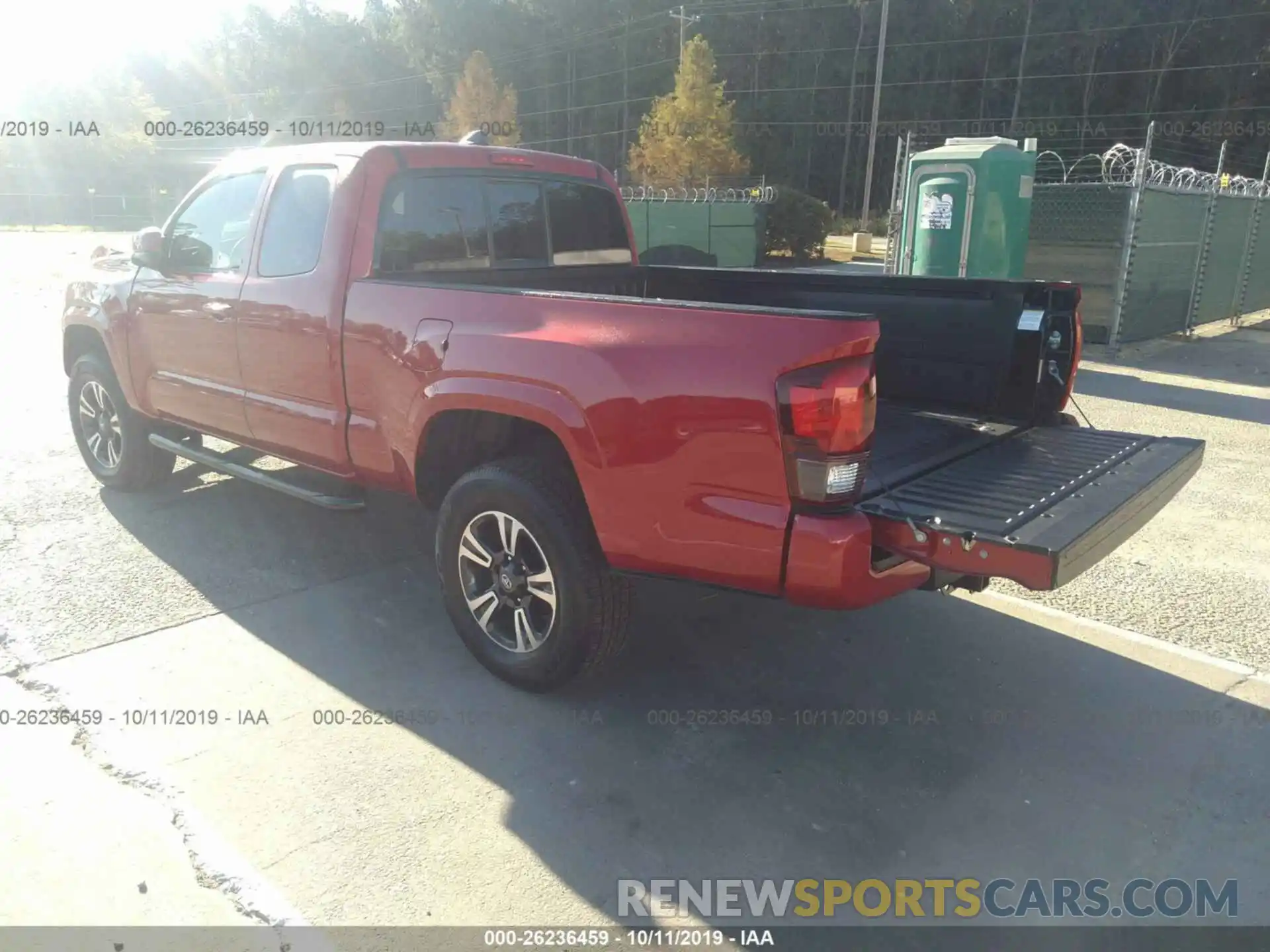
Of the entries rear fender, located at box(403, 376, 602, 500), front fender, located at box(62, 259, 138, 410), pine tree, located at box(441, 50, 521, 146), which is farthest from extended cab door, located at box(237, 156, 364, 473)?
pine tree, located at box(441, 50, 521, 146)

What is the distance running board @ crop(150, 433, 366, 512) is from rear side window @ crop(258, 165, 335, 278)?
0.99 meters

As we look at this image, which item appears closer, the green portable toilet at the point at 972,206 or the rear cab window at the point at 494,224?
the rear cab window at the point at 494,224

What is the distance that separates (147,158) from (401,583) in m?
57.9

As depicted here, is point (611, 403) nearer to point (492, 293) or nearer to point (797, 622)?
point (492, 293)

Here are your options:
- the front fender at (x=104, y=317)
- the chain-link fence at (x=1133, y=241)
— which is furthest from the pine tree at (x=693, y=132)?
the front fender at (x=104, y=317)

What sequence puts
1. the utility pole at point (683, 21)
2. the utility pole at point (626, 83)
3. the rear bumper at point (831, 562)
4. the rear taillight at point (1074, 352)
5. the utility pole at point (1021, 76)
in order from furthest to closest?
the utility pole at point (626, 83)
the utility pole at point (1021, 76)
the utility pole at point (683, 21)
the rear taillight at point (1074, 352)
the rear bumper at point (831, 562)

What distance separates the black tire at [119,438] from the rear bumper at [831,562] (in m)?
4.45

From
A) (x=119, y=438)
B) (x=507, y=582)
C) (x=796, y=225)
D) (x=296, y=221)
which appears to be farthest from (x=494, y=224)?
(x=796, y=225)

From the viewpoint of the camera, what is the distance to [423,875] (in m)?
2.73

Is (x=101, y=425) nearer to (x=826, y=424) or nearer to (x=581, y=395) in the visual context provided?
(x=581, y=395)

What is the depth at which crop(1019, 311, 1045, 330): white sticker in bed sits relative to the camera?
13.2 ft

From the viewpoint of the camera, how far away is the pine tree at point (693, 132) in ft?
121

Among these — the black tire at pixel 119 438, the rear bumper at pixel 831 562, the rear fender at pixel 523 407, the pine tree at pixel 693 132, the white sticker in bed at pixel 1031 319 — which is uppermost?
the pine tree at pixel 693 132

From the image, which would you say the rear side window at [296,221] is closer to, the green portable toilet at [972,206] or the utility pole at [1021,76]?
the green portable toilet at [972,206]
